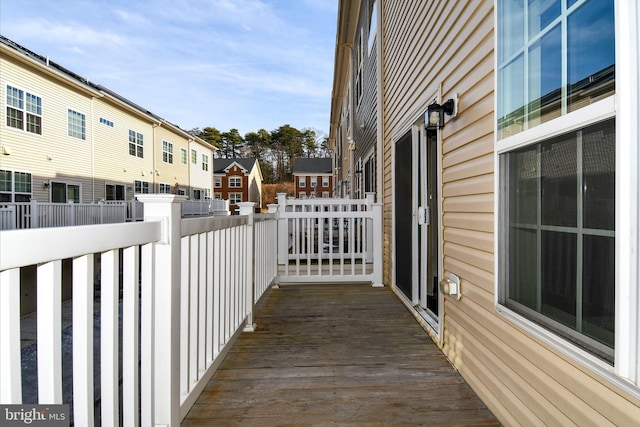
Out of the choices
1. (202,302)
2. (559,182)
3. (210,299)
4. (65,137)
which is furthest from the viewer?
(65,137)

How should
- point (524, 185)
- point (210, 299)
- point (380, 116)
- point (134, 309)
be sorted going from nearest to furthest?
point (134, 309) → point (524, 185) → point (210, 299) → point (380, 116)

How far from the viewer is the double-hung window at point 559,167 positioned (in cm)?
111

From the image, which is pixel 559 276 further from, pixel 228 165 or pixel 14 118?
pixel 228 165

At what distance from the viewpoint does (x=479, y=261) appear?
1.99 m

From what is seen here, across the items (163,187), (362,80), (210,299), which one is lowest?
(210,299)

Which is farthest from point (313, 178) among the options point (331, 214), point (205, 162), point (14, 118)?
point (331, 214)

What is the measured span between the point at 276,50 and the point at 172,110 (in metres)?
20.1

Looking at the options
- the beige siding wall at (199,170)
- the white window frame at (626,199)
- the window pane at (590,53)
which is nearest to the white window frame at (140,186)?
the beige siding wall at (199,170)

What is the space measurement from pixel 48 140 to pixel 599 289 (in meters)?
14.8

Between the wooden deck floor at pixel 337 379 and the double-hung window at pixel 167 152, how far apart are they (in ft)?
58.2

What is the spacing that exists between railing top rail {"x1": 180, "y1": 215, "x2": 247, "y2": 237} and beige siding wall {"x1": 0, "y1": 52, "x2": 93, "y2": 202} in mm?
11783

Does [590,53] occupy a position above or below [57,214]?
above

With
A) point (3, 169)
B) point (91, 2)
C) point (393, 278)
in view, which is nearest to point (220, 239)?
point (393, 278)

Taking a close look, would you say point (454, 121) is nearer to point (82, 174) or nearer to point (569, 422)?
point (569, 422)
